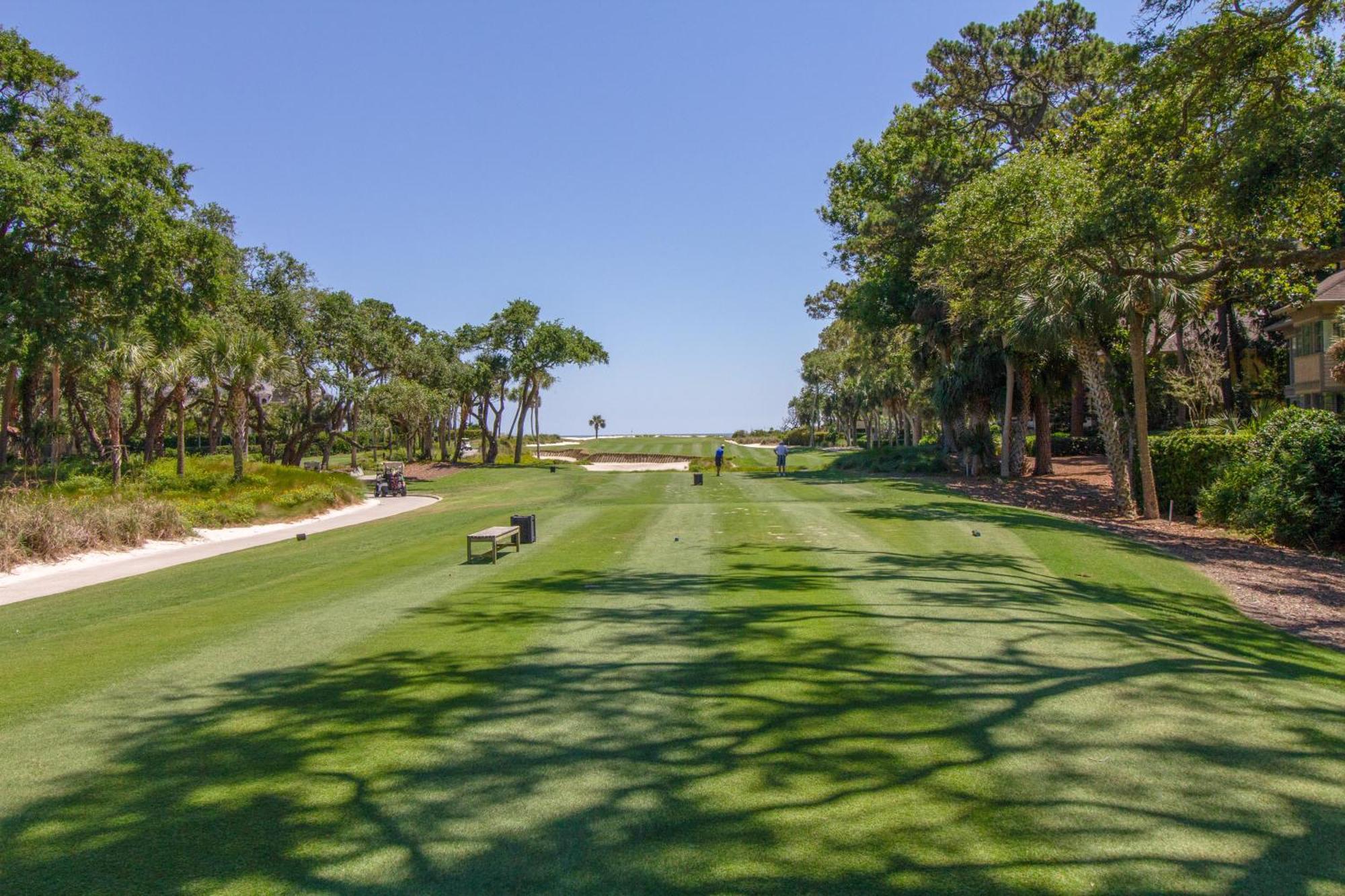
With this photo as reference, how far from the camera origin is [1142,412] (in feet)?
64.7

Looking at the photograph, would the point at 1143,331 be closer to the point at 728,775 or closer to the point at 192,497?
the point at 728,775

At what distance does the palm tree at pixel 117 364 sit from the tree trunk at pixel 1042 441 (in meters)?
33.6

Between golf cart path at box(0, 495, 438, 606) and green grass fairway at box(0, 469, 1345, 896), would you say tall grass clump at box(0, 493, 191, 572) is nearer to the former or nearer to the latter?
golf cart path at box(0, 495, 438, 606)

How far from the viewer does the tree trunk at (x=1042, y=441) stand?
32031 millimetres

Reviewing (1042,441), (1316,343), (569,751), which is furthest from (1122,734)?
(1316,343)

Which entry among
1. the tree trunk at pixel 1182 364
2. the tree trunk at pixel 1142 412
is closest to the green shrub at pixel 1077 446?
the tree trunk at pixel 1182 364

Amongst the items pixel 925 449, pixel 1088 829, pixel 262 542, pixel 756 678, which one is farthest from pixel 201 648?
pixel 925 449

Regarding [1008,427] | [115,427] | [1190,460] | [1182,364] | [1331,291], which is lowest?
[1190,460]

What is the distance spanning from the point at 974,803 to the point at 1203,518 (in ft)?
61.8

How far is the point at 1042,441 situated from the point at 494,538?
86.5 feet

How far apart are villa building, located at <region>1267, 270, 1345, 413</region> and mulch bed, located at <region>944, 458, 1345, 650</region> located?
1322 centimetres

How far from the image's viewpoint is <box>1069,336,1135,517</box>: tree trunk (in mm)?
21547

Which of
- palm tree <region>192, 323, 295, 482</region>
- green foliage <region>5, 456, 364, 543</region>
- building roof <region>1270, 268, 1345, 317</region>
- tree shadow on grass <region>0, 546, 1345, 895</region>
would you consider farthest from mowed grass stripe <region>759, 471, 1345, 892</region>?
building roof <region>1270, 268, 1345, 317</region>

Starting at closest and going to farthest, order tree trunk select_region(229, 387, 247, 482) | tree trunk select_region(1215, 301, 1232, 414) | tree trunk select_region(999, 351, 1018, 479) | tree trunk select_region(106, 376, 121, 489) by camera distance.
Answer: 1. tree trunk select_region(106, 376, 121, 489)
2. tree trunk select_region(229, 387, 247, 482)
3. tree trunk select_region(999, 351, 1018, 479)
4. tree trunk select_region(1215, 301, 1232, 414)
